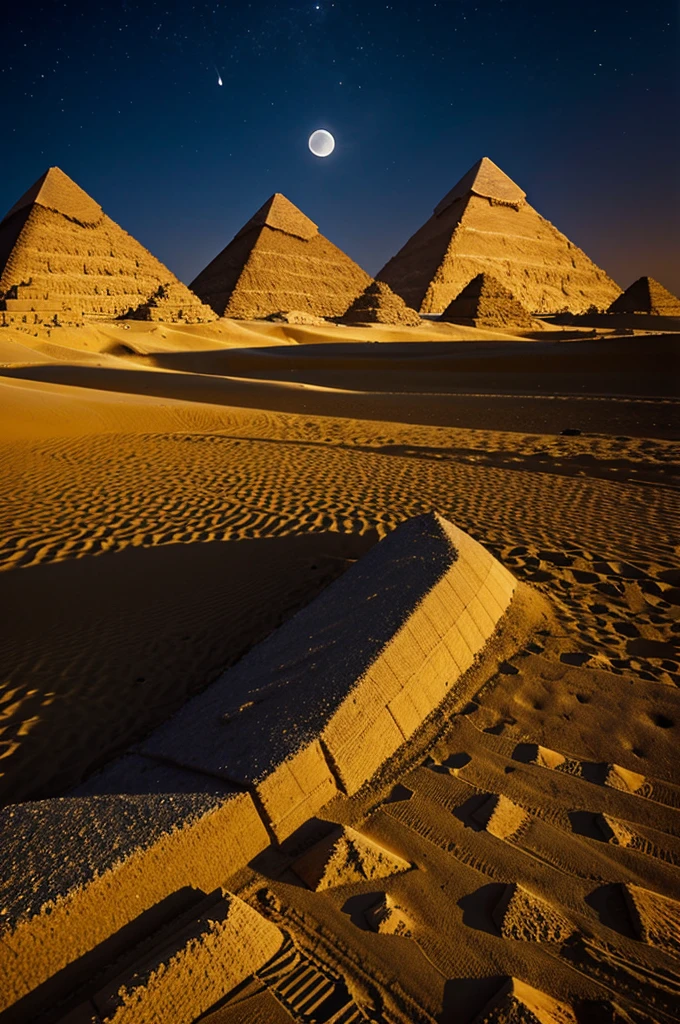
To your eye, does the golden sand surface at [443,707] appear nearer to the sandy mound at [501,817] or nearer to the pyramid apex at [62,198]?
the sandy mound at [501,817]

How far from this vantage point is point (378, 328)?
180ft

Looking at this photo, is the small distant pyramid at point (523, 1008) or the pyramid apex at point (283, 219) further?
the pyramid apex at point (283, 219)

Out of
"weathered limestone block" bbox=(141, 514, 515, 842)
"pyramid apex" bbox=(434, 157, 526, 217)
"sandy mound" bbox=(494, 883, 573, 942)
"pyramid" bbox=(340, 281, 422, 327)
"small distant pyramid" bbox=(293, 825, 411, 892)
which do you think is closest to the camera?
"sandy mound" bbox=(494, 883, 573, 942)

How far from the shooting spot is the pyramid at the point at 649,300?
205 ft

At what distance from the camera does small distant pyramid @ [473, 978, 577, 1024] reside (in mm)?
1536

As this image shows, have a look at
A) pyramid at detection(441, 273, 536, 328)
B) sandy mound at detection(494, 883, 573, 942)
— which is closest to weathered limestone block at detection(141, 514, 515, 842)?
sandy mound at detection(494, 883, 573, 942)

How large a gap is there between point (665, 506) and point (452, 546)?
181 inches

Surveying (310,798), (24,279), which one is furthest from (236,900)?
(24,279)

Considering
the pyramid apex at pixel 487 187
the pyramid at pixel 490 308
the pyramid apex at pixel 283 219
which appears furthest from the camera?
the pyramid apex at pixel 487 187

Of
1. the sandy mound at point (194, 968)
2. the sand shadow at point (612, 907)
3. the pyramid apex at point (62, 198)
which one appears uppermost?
the pyramid apex at point (62, 198)

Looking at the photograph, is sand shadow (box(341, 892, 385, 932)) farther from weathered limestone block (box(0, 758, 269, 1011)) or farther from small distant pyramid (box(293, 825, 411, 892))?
weathered limestone block (box(0, 758, 269, 1011))

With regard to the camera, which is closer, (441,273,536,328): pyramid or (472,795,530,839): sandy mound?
(472,795,530,839): sandy mound

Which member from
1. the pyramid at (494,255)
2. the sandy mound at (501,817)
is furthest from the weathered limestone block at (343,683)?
the pyramid at (494,255)

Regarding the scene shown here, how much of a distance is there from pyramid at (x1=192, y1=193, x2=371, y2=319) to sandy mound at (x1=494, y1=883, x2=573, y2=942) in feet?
292
